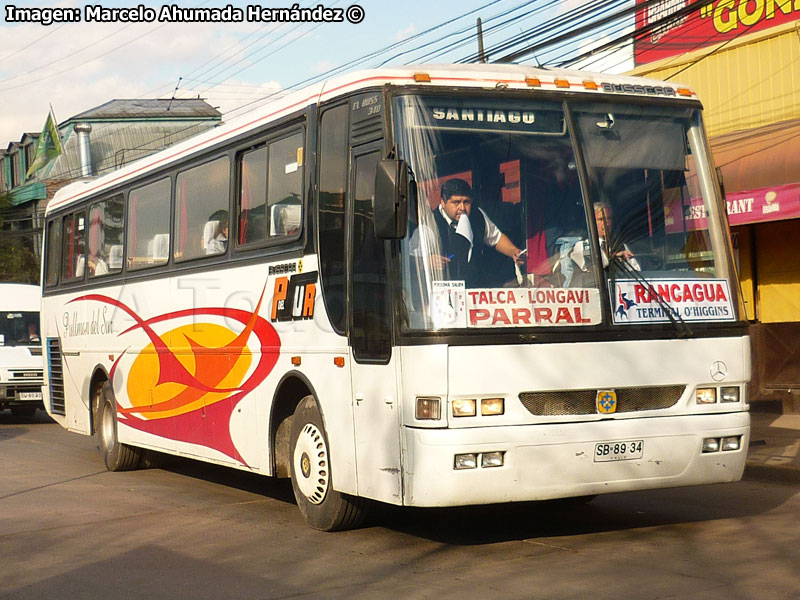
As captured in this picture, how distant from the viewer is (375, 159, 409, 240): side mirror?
7.33 meters

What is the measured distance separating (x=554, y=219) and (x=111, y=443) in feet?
25.9

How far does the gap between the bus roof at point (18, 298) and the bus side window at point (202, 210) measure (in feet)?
42.3

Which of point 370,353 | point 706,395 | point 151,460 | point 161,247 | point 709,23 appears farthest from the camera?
point 709,23

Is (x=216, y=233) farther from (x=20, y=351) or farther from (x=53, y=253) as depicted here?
(x=20, y=351)

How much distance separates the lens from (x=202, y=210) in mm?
10961

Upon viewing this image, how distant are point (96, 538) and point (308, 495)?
5.41ft

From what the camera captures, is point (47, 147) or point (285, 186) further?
point (47, 147)

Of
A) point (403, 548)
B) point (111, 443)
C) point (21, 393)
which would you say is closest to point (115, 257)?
point (111, 443)

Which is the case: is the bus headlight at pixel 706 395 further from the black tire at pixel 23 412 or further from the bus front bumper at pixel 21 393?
the black tire at pixel 23 412

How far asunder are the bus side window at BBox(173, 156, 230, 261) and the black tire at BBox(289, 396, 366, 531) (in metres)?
2.16

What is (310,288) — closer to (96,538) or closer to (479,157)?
(479,157)

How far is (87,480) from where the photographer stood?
12898 mm

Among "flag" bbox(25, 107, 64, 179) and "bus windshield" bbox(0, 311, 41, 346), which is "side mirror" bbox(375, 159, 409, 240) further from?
"flag" bbox(25, 107, 64, 179)

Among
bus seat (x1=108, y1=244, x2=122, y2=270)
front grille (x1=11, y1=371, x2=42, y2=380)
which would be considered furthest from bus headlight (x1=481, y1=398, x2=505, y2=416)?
front grille (x1=11, y1=371, x2=42, y2=380)
